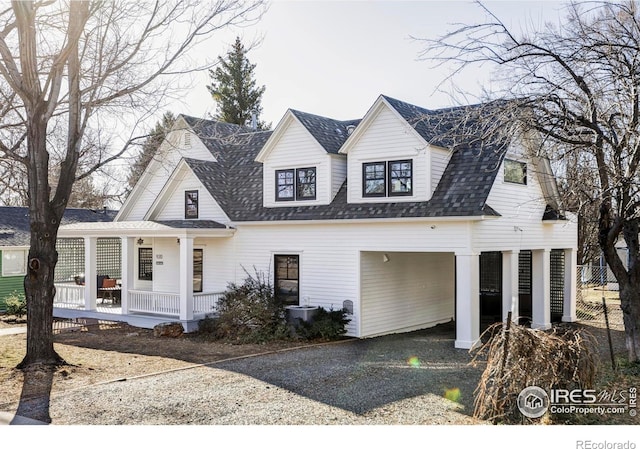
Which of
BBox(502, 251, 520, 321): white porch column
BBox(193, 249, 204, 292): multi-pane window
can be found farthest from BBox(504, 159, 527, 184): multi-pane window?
BBox(193, 249, 204, 292): multi-pane window

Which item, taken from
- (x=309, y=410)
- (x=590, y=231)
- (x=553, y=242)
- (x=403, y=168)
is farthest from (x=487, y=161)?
(x=590, y=231)

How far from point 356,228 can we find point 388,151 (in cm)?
217

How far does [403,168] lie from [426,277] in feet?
15.5

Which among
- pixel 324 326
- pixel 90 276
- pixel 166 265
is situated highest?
pixel 166 265

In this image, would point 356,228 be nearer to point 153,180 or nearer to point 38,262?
point 38,262

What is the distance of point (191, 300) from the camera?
17.4 m

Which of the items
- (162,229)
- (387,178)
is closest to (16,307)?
(162,229)

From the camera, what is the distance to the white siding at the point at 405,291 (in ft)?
53.9

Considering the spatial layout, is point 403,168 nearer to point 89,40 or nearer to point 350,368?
point 350,368

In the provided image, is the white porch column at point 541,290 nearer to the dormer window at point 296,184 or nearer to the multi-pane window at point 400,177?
the multi-pane window at point 400,177

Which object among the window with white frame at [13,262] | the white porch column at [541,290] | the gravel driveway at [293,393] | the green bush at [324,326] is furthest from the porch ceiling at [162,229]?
the white porch column at [541,290]

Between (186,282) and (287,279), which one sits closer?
(186,282)

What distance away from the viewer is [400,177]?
614 inches

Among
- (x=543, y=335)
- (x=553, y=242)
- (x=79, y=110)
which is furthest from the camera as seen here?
(x=553, y=242)
